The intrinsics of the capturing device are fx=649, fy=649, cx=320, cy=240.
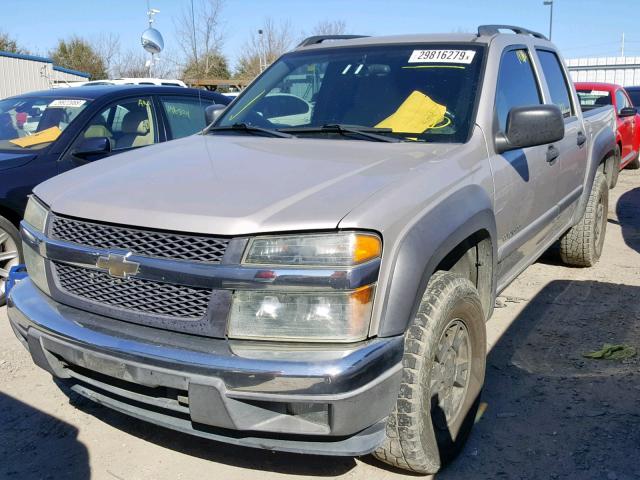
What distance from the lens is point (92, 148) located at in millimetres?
4949

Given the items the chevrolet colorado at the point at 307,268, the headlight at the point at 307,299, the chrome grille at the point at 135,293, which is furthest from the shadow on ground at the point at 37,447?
the headlight at the point at 307,299

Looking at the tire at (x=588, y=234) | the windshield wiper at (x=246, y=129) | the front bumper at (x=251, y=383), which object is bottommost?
the tire at (x=588, y=234)

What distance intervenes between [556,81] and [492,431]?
2751 millimetres

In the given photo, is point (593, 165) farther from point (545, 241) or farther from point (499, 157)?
point (499, 157)

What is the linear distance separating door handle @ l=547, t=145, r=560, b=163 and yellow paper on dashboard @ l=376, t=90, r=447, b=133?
1.03 m

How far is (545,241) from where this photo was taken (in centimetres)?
440

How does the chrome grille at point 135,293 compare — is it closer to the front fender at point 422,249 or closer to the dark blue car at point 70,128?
the front fender at point 422,249

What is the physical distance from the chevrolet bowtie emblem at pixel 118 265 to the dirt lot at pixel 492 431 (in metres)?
1.00

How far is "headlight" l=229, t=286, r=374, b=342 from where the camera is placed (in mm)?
2182

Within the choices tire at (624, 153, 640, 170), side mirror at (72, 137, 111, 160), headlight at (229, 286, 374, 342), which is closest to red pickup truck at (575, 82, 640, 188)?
tire at (624, 153, 640, 170)

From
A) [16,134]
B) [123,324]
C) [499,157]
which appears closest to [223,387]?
[123,324]

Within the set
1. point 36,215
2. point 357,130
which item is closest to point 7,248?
point 36,215

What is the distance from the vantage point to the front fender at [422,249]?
2.27 m

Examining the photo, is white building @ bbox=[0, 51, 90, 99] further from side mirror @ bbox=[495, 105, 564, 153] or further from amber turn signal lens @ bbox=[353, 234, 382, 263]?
amber turn signal lens @ bbox=[353, 234, 382, 263]
